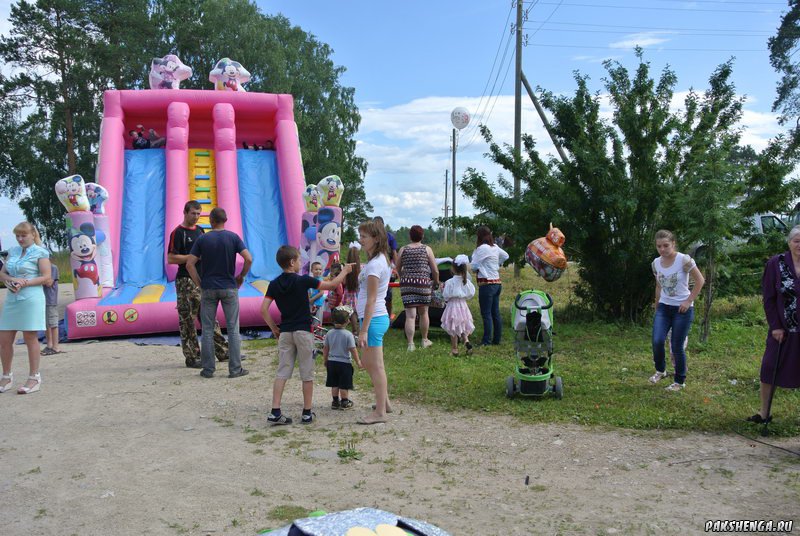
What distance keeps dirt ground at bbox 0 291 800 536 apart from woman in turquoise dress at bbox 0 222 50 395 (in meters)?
0.49

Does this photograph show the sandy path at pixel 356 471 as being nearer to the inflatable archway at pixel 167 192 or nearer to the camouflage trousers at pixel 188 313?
the camouflage trousers at pixel 188 313

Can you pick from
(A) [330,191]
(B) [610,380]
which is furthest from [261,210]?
(B) [610,380]

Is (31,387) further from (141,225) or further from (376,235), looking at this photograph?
(141,225)

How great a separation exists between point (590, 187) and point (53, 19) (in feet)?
94.6

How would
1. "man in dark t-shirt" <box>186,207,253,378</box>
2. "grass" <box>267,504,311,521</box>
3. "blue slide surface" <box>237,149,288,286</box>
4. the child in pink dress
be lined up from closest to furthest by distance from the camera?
"grass" <box>267,504,311,521</box>
"man in dark t-shirt" <box>186,207,253,378</box>
the child in pink dress
"blue slide surface" <box>237,149,288,286</box>

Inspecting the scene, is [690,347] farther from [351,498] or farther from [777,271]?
[351,498]

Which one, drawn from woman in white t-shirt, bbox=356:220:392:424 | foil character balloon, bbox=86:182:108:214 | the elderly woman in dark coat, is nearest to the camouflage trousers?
woman in white t-shirt, bbox=356:220:392:424

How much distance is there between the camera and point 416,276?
889 cm

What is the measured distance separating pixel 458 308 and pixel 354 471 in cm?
438

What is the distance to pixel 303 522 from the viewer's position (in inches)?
70.1

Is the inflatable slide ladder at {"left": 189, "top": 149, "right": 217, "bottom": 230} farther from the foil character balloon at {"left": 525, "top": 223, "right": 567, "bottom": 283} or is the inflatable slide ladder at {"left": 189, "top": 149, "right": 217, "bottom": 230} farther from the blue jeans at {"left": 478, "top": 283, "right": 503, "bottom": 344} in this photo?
the foil character balloon at {"left": 525, "top": 223, "right": 567, "bottom": 283}

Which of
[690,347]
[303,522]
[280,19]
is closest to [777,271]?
[690,347]

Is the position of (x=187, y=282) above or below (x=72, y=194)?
below

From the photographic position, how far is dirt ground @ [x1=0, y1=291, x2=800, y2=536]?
3.90 m
